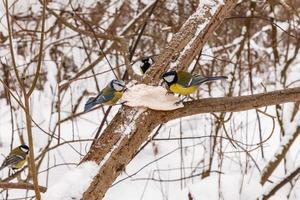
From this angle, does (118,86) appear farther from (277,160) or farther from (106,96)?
(277,160)

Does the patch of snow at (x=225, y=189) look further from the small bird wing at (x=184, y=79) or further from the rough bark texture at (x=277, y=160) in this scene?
the small bird wing at (x=184, y=79)

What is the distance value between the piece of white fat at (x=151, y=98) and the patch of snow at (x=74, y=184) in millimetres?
296

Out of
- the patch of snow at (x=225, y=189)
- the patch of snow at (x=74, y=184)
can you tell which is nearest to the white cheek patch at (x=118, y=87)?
the patch of snow at (x=74, y=184)

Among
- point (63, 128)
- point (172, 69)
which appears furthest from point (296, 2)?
point (172, 69)

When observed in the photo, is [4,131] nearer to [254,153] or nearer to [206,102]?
[254,153]

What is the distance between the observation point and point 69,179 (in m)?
1.71

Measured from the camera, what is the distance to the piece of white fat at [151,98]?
1794mm

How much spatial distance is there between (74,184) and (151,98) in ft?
1.47

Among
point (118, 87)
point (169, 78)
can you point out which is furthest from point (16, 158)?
point (169, 78)

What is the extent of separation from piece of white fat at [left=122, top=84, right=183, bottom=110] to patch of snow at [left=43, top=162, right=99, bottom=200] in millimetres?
296

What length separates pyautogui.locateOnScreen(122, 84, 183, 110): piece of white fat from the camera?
70.6 inches

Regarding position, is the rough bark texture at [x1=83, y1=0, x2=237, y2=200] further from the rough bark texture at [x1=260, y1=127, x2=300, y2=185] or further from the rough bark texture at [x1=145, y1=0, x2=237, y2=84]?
the rough bark texture at [x1=260, y1=127, x2=300, y2=185]

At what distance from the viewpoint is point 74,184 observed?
1686 millimetres

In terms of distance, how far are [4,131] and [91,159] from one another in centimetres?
308
